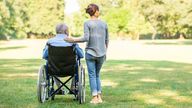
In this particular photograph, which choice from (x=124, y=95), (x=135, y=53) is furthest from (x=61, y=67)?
(x=135, y=53)

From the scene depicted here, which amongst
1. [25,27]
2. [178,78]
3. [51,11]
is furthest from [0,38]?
[178,78]

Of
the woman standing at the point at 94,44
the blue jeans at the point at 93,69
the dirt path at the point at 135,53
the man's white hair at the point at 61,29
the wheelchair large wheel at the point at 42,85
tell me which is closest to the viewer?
the wheelchair large wheel at the point at 42,85

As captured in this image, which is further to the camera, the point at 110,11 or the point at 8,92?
the point at 110,11

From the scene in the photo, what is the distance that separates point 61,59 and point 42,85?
0.55m

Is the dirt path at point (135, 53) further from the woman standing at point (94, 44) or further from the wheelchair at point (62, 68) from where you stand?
the wheelchair at point (62, 68)

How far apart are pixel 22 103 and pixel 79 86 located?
1.05 m

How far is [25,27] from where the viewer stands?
8781cm

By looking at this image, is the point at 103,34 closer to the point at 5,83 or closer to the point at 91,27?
the point at 91,27

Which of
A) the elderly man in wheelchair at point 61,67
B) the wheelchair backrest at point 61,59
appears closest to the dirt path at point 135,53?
the elderly man in wheelchair at point 61,67

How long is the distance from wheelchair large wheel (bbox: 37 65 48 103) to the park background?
0.14 meters

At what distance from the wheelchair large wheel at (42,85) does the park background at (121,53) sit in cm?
14

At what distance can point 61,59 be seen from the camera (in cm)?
884

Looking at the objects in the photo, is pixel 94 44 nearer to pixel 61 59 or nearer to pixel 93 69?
pixel 93 69

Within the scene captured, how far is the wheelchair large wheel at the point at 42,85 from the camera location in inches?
344
